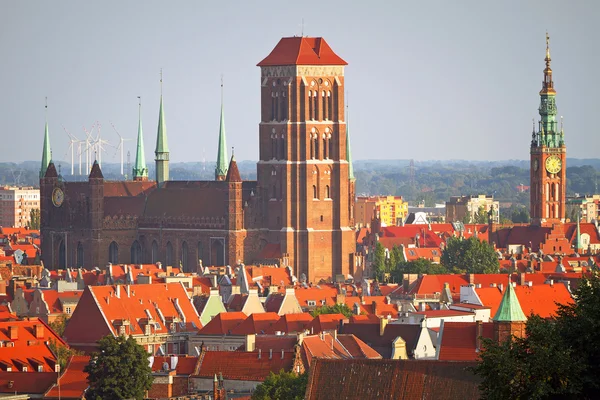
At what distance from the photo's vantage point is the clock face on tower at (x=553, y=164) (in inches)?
7579

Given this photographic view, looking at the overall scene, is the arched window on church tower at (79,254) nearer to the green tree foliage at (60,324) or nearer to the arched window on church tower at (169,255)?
the arched window on church tower at (169,255)

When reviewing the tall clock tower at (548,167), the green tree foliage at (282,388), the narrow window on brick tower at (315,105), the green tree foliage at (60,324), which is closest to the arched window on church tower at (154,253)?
the narrow window on brick tower at (315,105)

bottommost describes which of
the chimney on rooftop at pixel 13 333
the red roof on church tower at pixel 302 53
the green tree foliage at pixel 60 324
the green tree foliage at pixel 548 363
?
the green tree foliage at pixel 60 324

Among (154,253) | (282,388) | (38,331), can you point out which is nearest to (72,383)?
(38,331)

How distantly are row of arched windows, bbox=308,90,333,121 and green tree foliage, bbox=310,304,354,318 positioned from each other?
4402cm

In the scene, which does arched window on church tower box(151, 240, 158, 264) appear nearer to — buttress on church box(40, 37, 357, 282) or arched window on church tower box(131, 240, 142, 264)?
arched window on church tower box(131, 240, 142, 264)

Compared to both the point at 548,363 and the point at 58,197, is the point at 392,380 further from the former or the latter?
the point at 58,197

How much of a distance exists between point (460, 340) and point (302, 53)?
7454 cm

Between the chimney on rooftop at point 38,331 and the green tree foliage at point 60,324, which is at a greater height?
the chimney on rooftop at point 38,331

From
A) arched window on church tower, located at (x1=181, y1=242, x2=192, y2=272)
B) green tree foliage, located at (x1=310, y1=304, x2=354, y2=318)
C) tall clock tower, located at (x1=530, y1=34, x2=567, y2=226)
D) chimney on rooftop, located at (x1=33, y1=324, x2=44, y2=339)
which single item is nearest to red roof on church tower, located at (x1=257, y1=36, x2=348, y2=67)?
arched window on church tower, located at (x1=181, y1=242, x2=192, y2=272)

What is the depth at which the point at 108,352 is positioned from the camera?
86.4 meters

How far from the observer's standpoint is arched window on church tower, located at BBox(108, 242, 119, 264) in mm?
170750

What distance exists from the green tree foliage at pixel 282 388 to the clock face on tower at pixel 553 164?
372 ft

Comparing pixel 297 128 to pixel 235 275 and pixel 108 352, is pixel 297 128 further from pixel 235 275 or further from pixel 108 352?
pixel 108 352
